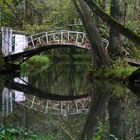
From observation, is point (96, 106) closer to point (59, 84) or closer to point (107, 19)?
point (107, 19)

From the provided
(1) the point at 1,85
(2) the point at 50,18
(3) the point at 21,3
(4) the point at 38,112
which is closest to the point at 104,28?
(2) the point at 50,18

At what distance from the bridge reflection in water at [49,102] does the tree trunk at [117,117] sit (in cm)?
84

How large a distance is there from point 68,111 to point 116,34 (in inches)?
330

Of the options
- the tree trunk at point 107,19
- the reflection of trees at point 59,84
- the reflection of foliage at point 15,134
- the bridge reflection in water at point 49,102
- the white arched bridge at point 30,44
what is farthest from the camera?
the white arched bridge at point 30,44

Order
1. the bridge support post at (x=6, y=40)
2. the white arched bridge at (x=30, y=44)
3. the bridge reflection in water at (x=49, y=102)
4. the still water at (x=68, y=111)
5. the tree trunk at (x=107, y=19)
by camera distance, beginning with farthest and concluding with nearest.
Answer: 1. the bridge support post at (x=6, y=40)
2. the white arched bridge at (x=30, y=44)
3. the bridge reflection in water at (x=49, y=102)
4. the tree trunk at (x=107, y=19)
5. the still water at (x=68, y=111)

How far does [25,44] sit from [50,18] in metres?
9.94

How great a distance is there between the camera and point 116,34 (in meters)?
22.8

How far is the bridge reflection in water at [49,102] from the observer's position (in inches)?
601

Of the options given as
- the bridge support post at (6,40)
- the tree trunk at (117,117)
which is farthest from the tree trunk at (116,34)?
the bridge support post at (6,40)

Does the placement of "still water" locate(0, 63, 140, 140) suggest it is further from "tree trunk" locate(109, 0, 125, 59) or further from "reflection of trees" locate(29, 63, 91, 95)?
"tree trunk" locate(109, 0, 125, 59)

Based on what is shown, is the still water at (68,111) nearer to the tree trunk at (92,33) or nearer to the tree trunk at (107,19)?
the tree trunk at (92,33)

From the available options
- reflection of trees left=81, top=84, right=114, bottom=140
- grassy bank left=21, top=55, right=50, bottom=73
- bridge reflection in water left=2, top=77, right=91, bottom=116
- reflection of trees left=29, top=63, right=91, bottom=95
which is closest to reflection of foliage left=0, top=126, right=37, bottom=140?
reflection of trees left=81, top=84, right=114, bottom=140

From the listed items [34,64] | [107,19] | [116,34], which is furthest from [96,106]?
[34,64]

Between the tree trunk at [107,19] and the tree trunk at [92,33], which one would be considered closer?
the tree trunk at [107,19]
